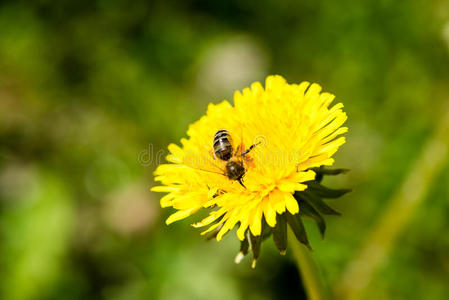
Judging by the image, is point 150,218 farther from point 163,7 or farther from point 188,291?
point 163,7

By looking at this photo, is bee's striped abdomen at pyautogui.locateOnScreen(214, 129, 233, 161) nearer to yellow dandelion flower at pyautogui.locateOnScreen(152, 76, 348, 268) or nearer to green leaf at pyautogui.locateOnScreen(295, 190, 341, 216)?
yellow dandelion flower at pyautogui.locateOnScreen(152, 76, 348, 268)

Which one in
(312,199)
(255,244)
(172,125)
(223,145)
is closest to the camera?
(255,244)

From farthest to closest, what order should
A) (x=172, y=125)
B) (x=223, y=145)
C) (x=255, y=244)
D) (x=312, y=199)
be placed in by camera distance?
(x=172, y=125), (x=223, y=145), (x=312, y=199), (x=255, y=244)

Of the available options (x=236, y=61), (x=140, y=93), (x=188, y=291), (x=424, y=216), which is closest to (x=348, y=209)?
(x=424, y=216)

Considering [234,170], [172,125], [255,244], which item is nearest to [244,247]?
[255,244]

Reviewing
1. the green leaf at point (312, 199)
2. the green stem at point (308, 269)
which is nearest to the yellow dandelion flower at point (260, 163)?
the green leaf at point (312, 199)

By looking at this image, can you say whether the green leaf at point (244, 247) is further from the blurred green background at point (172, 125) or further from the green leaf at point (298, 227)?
the blurred green background at point (172, 125)

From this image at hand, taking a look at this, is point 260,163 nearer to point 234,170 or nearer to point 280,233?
point 234,170
